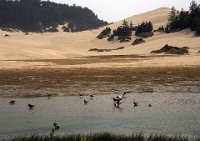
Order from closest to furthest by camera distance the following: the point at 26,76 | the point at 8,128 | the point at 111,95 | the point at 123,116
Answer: the point at 8,128, the point at 123,116, the point at 111,95, the point at 26,76

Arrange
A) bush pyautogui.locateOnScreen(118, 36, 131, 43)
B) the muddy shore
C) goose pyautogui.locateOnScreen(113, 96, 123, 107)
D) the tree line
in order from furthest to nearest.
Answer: bush pyautogui.locateOnScreen(118, 36, 131, 43)
the tree line
the muddy shore
goose pyautogui.locateOnScreen(113, 96, 123, 107)

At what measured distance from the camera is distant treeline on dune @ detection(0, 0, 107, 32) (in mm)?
142375

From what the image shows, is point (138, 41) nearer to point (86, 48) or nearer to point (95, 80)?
point (86, 48)

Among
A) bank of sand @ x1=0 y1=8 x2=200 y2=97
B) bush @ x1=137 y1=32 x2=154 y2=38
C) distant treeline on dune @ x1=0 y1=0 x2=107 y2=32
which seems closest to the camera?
bank of sand @ x1=0 y1=8 x2=200 y2=97

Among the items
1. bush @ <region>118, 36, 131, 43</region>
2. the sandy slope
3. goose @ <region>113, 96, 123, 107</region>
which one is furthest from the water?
bush @ <region>118, 36, 131, 43</region>

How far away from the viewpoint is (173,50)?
188 feet

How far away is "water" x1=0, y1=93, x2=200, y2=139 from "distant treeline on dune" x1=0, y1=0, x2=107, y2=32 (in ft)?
361

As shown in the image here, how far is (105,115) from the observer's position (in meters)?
21.9

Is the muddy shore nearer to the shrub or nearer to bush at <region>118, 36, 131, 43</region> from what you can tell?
the shrub

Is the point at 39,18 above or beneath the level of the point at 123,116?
above

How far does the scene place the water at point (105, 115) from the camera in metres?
18.7

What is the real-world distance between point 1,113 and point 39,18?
128671mm

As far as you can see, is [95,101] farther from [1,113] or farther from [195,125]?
[195,125]

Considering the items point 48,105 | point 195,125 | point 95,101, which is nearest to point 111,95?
point 95,101
